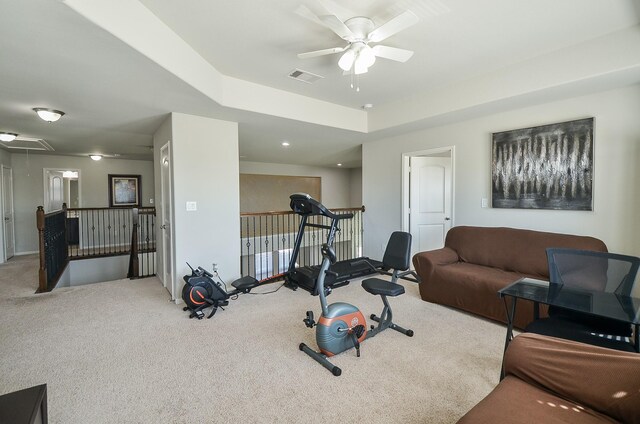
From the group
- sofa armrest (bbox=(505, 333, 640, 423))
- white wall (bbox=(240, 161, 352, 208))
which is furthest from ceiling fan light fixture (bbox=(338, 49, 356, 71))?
white wall (bbox=(240, 161, 352, 208))

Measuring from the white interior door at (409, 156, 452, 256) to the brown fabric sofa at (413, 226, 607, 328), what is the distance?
3.23 ft

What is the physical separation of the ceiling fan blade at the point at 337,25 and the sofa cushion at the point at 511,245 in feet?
9.48

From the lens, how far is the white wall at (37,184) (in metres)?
6.74

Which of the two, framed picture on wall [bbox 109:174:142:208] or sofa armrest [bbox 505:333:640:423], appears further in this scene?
framed picture on wall [bbox 109:174:142:208]

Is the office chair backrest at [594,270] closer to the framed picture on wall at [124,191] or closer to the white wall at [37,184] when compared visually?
the framed picture on wall at [124,191]

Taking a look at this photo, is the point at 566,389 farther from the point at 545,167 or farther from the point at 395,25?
the point at 545,167

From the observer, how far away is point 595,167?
318cm

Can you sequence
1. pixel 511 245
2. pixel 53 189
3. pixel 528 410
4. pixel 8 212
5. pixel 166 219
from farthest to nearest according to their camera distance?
pixel 53 189 → pixel 8 212 → pixel 166 219 → pixel 511 245 → pixel 528 410

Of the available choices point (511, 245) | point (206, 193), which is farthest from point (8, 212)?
point (511, 245)

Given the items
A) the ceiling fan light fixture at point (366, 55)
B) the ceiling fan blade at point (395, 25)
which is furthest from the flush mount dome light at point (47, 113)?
the ceiling fan blade at point (395, 25)

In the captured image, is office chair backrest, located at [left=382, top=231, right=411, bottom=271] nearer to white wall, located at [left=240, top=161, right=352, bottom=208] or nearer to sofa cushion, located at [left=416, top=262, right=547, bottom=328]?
sofa cushion, located at [left=416, top=262, right=547, bottom=328]

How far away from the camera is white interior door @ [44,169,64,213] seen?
6.98 meters

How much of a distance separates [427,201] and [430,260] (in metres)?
1.66

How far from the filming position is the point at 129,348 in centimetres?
264
